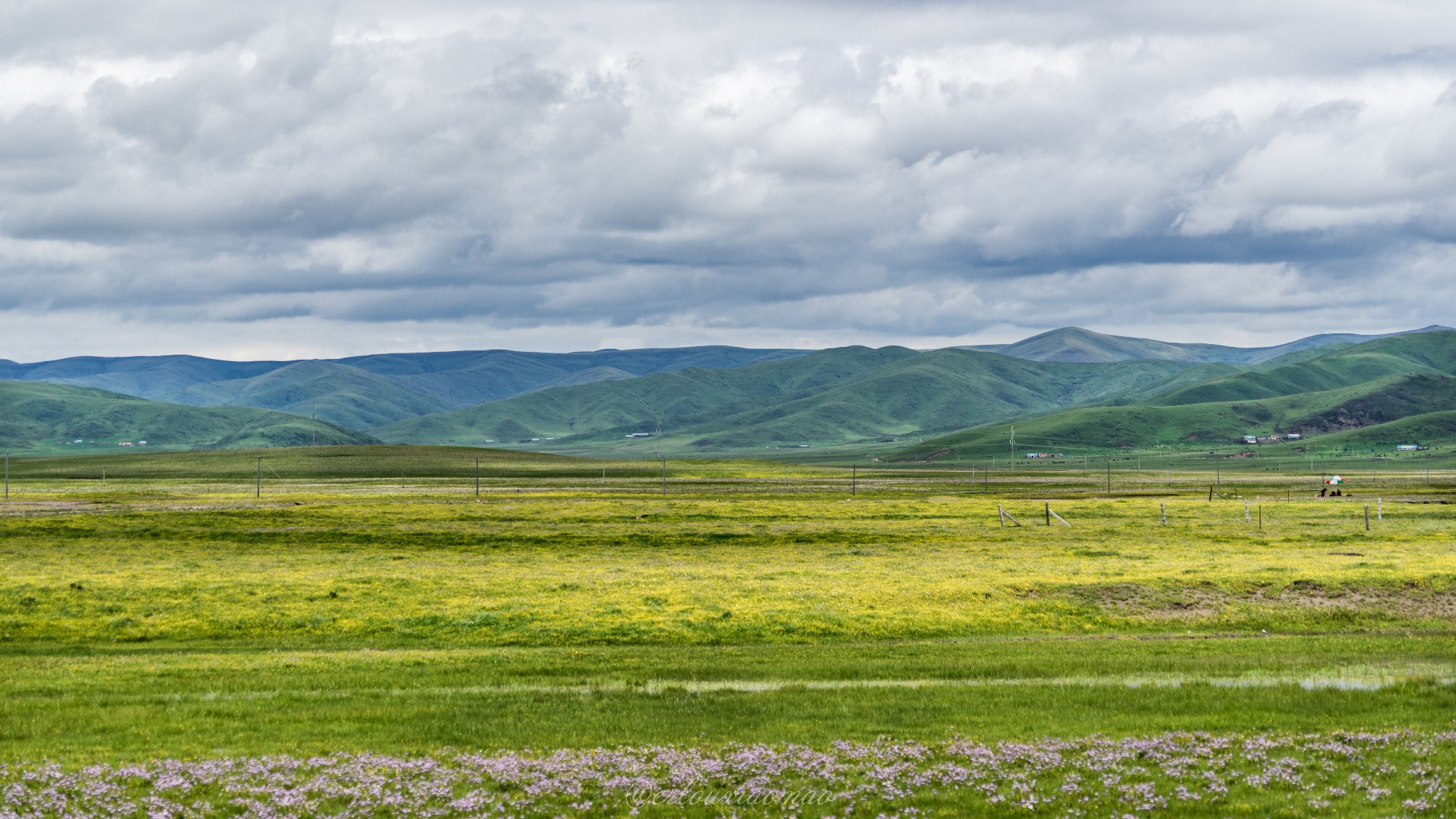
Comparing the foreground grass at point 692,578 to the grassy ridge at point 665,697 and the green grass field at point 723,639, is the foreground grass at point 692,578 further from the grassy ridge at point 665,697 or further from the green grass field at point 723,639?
the grassy ridge at point 665,697

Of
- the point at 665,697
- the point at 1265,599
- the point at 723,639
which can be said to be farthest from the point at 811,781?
the point at 1265,599

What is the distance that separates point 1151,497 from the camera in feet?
474

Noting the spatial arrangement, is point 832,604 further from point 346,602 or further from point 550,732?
point 550,732

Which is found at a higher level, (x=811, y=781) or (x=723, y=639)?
(x=811, y=781)

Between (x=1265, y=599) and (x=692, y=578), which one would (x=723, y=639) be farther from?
(x=1265, y=599)

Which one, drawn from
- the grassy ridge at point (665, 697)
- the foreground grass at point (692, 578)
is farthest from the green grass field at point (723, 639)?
the foreground grass at point (692, 578)

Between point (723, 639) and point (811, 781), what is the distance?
21421 mm

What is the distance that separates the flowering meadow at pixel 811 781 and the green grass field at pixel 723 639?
0.73 ft

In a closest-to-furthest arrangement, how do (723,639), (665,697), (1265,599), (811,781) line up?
1. (811,781)
2. (665,697)
3. (723,639)
4. (1265,599)

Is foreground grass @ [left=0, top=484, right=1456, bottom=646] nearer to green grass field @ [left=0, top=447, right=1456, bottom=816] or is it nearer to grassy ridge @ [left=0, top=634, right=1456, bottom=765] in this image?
green grass field @ [left=0, top=447, right=1456, bottom=816]

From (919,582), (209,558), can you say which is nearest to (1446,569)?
(919,582)

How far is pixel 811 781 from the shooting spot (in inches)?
754

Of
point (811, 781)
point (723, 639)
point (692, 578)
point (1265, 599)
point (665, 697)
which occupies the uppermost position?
point (811, 781)

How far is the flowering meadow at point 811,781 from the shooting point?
17.7 metres
